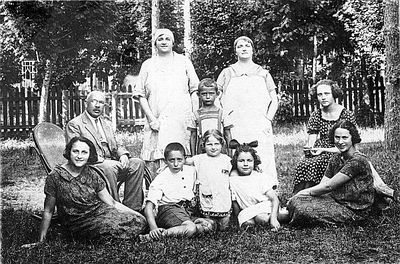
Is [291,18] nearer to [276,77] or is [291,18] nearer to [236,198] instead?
[276,77]

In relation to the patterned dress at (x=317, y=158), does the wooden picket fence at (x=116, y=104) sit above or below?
above

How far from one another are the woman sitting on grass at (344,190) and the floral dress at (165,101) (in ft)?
4.87

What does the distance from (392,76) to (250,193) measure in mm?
5206

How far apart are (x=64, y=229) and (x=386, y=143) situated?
258 inches

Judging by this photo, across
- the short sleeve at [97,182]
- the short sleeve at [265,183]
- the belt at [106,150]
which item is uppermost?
the belt at [106,150]

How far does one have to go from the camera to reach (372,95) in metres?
14.3

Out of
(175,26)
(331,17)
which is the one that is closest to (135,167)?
(331,17)

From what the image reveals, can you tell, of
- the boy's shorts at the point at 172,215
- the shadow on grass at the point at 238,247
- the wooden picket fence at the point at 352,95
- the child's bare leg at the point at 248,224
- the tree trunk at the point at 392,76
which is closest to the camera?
the shadow on grass at the point at 238,247

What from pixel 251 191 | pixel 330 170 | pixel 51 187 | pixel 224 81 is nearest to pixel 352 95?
pixel 224 81

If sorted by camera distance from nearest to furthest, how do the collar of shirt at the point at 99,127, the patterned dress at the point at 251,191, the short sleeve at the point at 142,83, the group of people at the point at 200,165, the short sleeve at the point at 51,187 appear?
the short sleeve at the point at 51,187 < the group of people at the point at 200,165 < the patterned dress at the point at 251,191 < the collar of shirt at the point at 99,127 < the short sleeve at the point at 142,83

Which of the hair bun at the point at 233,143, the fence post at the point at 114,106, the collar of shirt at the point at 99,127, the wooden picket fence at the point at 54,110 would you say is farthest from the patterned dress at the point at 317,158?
the fence post at the point at 114,106

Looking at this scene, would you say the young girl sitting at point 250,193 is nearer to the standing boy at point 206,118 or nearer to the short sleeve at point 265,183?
the short sleeve at point 265,183

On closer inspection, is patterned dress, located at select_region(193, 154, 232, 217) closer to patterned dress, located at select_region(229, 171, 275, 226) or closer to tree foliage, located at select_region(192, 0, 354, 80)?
patterned dress, located at select_region(229, 171, 275, 226)

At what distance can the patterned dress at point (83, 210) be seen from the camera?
4.49m
